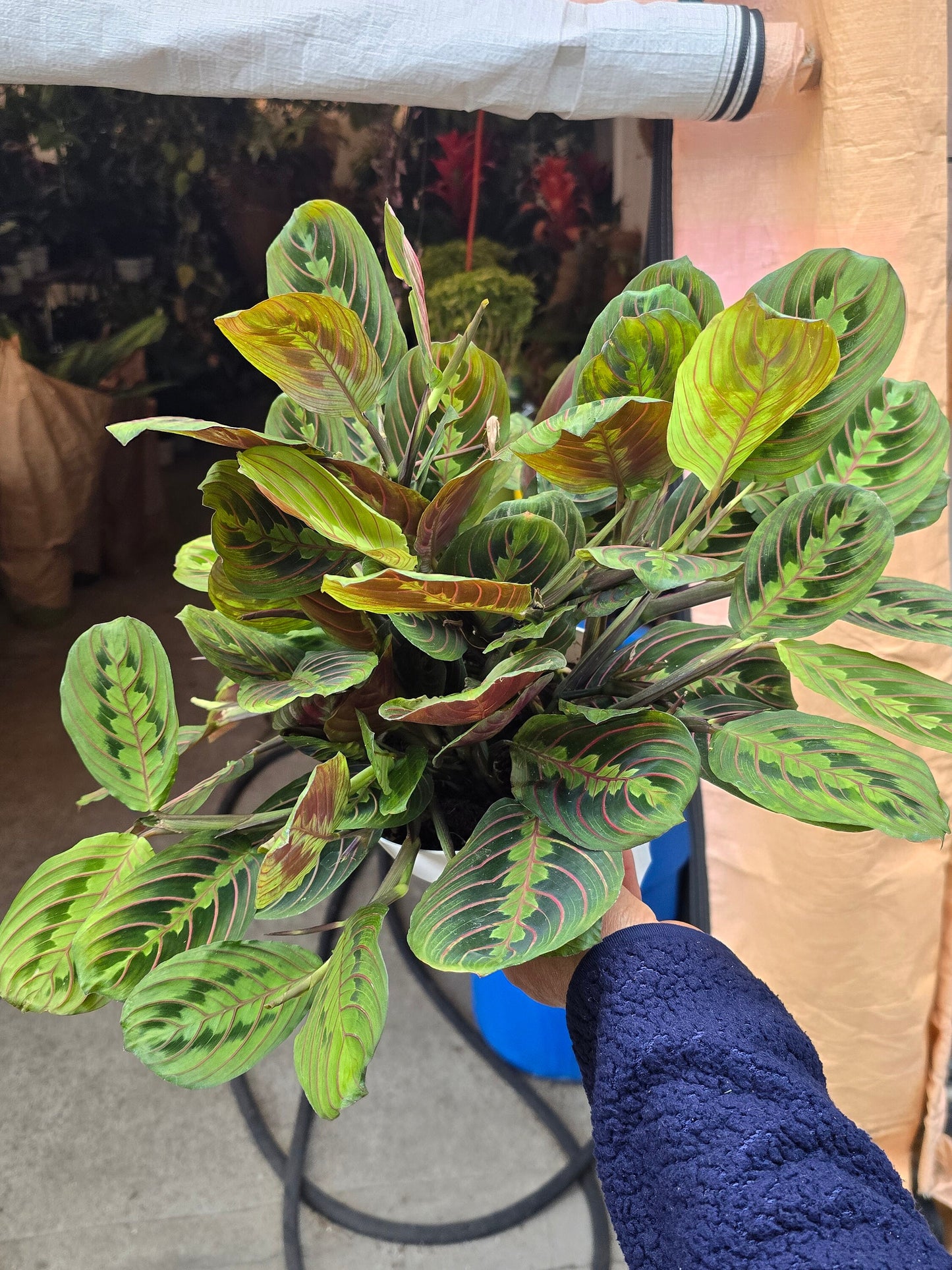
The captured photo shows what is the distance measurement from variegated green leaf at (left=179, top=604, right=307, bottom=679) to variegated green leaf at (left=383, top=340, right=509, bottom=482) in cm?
14

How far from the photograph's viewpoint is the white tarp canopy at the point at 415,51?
0.61 m

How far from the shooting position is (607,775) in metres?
0.42

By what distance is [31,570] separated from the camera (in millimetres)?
1225

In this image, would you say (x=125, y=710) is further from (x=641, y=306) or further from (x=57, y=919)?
(x=641, y=306)

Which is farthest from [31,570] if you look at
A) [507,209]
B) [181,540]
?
[507,209]

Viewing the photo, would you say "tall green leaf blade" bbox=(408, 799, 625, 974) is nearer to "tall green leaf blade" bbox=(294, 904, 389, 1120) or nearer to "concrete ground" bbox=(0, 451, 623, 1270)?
"tall green leaf blade" bbox=(294, 904, 389, 1120)

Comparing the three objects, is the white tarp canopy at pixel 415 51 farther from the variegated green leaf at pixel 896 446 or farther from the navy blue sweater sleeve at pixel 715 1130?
the navy blue sweater sleeve at pixel 715 1130

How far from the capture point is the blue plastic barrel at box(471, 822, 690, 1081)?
1.13m

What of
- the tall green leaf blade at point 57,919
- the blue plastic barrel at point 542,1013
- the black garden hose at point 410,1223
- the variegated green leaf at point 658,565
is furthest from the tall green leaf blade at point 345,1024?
the blue plastic barrel at point 542,1013

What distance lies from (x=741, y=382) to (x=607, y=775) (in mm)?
187

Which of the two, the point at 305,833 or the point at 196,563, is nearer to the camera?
the point at 305,833

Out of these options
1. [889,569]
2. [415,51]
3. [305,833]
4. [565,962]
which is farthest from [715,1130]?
[415,51]

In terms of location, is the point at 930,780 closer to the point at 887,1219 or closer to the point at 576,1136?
the point at 887,1219

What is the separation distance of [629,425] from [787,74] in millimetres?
549
